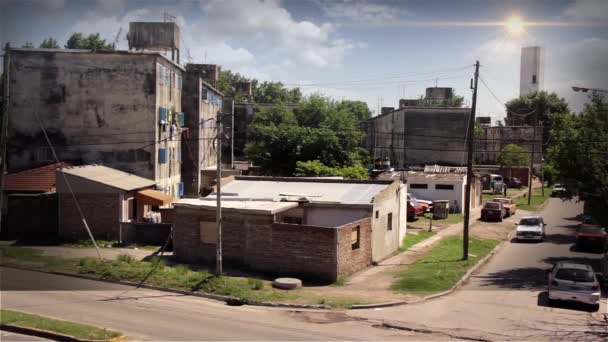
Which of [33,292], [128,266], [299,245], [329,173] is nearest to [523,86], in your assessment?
[329,173]

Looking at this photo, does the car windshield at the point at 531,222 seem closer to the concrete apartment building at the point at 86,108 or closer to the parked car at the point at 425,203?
the parked car at the point at 425,203

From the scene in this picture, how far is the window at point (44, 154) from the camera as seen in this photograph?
1612 inches

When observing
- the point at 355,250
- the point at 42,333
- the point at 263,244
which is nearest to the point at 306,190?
the point at 355,250

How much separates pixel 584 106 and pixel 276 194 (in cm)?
1744

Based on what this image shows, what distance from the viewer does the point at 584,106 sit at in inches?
1299

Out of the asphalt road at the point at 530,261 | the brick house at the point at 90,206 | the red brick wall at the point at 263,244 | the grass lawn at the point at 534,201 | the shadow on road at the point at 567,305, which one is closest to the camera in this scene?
the shadow on road at the point at 567,305

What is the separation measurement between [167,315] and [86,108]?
2510cm

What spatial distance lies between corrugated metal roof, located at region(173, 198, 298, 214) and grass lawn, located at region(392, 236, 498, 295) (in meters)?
6.31

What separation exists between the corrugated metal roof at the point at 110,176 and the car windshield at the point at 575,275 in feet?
74.7

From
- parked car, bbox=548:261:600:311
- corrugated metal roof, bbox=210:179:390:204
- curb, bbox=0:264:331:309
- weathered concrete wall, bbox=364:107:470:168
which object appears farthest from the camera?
weathered concrete wall, bbox=364:107:470:168

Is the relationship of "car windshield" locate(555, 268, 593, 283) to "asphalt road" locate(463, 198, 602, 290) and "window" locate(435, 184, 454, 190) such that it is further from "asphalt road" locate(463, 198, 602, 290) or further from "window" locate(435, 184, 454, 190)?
"window" locate(435, 184, 454, 190)

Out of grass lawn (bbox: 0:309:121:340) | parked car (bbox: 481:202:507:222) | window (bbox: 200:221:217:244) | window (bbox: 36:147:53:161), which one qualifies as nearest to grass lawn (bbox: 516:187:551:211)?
parked car (bbox: 481:202:507:222)

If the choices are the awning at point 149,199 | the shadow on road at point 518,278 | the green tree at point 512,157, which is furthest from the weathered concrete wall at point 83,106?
the green tree at point 512,157

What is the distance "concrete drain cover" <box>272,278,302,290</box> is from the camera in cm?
2445
